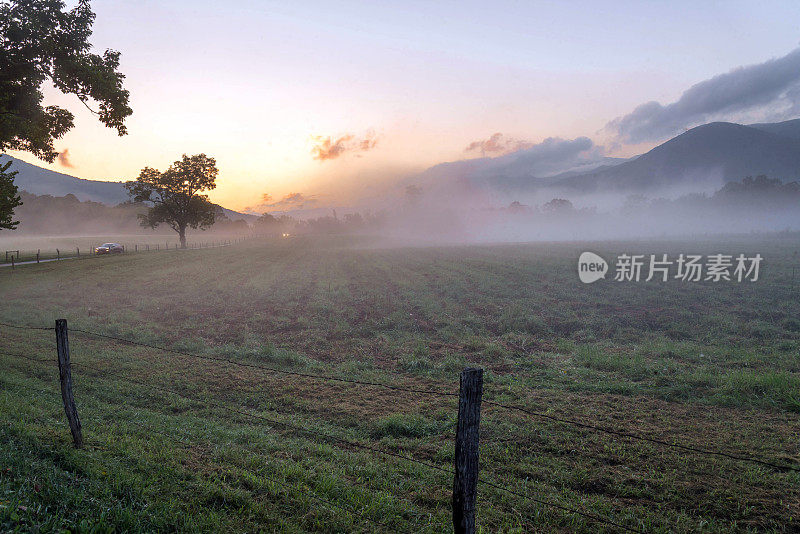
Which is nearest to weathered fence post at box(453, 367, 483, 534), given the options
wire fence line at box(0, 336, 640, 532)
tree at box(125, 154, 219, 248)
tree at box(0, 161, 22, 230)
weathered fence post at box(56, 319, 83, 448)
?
wire fence line at box(0, 336, 640, 532)

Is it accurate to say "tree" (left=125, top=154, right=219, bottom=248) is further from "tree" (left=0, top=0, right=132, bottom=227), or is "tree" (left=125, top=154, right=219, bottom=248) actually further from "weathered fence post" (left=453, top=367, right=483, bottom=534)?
"weathered fence post" (left=453, top=367, right=483, bottom=534)

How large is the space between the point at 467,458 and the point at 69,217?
9387 inches

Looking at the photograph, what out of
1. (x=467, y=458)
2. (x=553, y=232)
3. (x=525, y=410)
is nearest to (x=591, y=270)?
(x=525, y=410)

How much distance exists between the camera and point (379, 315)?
71.3 feet

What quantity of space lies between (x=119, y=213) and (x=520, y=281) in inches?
8801

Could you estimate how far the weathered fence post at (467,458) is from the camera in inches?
172

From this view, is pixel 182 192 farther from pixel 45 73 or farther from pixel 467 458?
pixel 467 458

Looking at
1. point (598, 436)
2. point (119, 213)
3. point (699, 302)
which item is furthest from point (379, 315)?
point (119, 213)

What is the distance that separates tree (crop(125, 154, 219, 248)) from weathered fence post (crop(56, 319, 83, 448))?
254 feet

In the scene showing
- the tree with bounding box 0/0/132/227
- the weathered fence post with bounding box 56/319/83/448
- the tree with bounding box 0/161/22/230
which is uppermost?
the tree with bounding box 0/0/132/227

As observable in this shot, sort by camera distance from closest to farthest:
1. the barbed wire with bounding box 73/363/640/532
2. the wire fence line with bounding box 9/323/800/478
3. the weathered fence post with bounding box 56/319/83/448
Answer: the barbed wire with bounding box 73/363/640/532 → the weathered fence post with bounding box 56/319/83/448 → the wire fence line with bounding box 9/323/800/478

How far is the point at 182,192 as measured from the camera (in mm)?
76375

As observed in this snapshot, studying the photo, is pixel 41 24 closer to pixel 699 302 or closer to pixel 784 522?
pixel 784 522

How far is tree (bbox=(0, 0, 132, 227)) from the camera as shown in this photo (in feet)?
64.0
